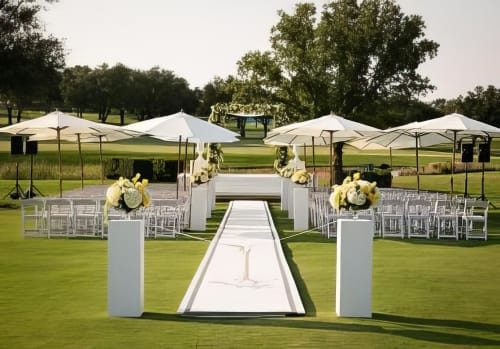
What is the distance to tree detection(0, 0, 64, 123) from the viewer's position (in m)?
38.2

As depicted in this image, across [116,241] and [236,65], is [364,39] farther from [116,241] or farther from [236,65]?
[116,241]

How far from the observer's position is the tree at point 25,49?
125 ft

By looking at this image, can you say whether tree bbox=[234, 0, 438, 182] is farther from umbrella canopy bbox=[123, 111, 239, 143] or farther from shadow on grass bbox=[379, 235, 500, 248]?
shadow on grass bbox=[379, 235, 500, 248]

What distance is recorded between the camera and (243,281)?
11.2 metres

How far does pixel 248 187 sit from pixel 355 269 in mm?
20316

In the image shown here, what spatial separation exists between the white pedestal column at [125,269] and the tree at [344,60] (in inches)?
1318

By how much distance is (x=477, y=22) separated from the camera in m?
42.2

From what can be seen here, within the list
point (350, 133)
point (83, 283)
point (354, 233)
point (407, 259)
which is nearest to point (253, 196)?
point (350, 133)

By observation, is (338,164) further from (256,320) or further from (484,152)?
(256,320)

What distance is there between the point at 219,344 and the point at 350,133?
15294 millimetres

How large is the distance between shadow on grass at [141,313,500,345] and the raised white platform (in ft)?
66.3

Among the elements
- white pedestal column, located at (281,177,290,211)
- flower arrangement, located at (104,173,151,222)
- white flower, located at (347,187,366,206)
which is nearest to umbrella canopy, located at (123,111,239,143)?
white pedestal column, located at (281,177,290,211)

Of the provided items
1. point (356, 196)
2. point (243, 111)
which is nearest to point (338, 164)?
point (243, 111)

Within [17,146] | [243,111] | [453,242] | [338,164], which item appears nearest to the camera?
[453,242]
